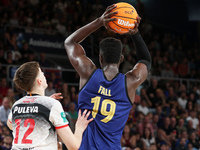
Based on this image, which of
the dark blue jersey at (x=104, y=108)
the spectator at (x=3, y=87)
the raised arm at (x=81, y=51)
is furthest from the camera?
the spectator at (x=3, y=87)

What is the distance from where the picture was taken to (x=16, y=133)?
3279mm

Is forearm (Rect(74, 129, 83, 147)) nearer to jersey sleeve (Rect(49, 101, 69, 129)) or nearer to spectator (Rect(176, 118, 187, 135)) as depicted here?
jersey sleeve (Rect(49, 101, 69, 129))

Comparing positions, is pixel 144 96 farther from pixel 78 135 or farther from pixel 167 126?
pixel 78 135

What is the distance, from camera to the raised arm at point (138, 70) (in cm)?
386


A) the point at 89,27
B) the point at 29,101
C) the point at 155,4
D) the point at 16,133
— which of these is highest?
the point at 155,4

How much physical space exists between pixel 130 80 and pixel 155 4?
631 inches

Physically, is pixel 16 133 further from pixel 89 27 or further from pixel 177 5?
pixel 177 5

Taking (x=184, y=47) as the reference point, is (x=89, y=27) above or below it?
below

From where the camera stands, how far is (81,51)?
397cm

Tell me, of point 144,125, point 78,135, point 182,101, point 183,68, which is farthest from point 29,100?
point 183,68

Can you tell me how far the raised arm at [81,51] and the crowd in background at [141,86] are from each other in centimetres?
481

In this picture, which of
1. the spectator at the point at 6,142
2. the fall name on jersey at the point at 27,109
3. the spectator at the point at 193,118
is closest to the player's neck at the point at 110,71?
the fall name on jersey at the point at 27,109

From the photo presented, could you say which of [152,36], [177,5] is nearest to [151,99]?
[152,36]

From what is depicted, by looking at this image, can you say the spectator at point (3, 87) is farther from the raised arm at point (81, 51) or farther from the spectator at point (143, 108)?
the raised arm at point (81, 51)
